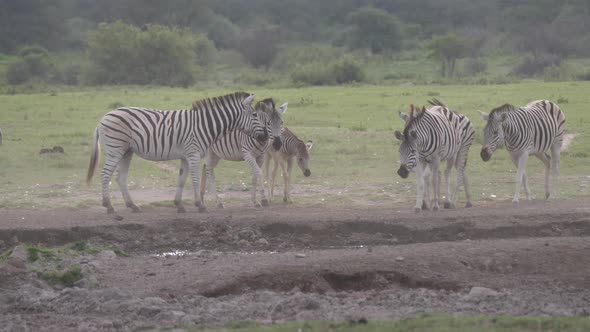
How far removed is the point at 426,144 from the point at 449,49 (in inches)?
1010

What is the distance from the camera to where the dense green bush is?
34062 mm

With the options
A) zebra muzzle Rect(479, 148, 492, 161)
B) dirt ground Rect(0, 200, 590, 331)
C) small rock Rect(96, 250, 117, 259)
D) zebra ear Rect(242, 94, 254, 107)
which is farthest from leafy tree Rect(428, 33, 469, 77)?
small rock Rect(96, 250, 117, 259)

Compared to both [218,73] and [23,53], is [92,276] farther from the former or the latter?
[23,53]

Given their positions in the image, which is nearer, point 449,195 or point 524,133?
point 449,195

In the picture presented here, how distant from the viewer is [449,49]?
3684cm

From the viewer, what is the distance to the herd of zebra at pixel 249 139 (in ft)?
39.5

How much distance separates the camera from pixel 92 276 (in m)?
8.32

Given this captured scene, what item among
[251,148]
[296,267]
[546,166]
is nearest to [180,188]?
[251,148]

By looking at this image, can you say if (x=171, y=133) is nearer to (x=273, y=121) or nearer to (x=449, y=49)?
(x=273, y=121)

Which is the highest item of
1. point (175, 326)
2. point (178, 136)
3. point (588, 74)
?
point (588, 74)

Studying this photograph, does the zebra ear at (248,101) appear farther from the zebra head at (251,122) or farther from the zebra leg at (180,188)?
the zebra leg at (180,188)

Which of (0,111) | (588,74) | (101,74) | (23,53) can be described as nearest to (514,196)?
(0,111)

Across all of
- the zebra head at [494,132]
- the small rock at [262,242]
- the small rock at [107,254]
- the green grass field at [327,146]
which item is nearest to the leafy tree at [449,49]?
the green grass field at [327,146]

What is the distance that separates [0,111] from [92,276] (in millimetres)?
14847
